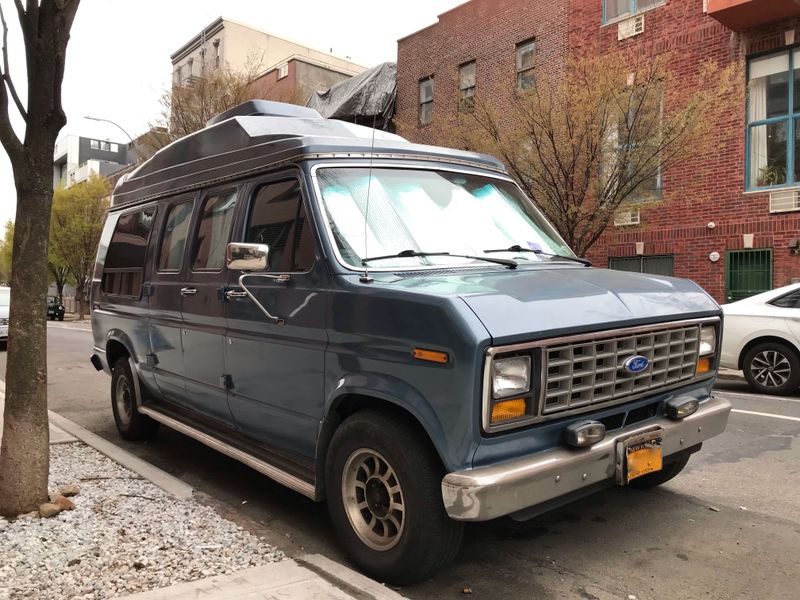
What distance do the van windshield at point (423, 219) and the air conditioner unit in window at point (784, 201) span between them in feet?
38.1

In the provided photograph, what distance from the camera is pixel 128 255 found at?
616cm

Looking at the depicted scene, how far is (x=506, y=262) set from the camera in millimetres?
3654

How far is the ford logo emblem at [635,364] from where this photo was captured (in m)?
3.23

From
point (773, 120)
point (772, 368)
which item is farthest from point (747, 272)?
point (772, 368)

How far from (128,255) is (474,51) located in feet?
55.3

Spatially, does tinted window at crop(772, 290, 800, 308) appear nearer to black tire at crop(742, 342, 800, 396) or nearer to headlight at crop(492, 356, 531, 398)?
black tire at crop(742, 342, 800, 396)

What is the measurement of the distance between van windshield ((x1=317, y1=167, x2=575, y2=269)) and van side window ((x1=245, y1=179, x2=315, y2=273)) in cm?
19

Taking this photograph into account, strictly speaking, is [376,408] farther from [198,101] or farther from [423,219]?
[198,101]

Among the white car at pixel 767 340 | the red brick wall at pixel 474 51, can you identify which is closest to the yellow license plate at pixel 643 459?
the white car at pixel 767 340

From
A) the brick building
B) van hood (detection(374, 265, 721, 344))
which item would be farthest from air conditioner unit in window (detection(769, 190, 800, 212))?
van hood (detection(374, 265, 721, 344))

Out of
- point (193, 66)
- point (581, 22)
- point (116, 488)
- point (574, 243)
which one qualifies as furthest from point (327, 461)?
point (193, 66)

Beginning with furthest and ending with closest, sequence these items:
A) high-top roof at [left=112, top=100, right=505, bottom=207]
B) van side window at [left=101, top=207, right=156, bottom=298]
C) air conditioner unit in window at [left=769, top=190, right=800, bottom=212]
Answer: air conditioner unit in window at [left=769, top=190, right=800, bottom=212] < van side window at [left=101, top=207, right=156, bottom=298] < high-top roof at [left=112, top=100, right=505, bottom=207]

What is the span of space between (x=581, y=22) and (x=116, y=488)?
17.1m

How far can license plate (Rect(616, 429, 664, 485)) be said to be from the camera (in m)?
3.17
